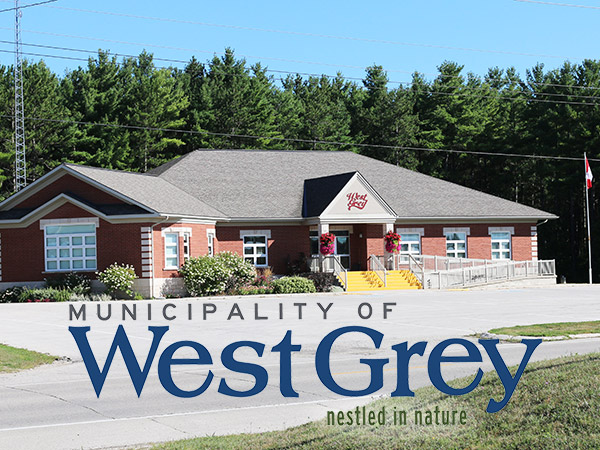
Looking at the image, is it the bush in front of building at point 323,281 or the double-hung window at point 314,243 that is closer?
the bush in front of building at point 323,281

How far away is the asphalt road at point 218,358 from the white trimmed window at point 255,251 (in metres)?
8.61

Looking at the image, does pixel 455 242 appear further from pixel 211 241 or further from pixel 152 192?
pixel 152 192

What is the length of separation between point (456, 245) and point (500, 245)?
313cm

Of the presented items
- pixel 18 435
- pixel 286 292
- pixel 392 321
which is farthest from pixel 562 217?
pixel 18 435

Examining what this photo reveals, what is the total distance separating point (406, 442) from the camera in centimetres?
715

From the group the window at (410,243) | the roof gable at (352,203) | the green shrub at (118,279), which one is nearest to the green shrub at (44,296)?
the green shrub at (118,279)

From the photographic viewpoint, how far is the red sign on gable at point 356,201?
140 ft

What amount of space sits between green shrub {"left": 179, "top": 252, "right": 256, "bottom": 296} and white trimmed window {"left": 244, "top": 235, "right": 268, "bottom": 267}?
5.27m

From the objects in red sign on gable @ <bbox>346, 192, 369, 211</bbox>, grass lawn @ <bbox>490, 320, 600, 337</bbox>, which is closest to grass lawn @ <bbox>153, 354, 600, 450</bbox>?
grass lawn @ <bbox>490, 320, 600, 337</bbox>

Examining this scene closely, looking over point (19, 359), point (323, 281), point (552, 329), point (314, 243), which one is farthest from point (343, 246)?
point (19, 359)

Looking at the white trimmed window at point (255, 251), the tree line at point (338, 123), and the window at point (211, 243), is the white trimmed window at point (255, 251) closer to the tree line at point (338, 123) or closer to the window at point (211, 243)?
the window at point (211, 243)

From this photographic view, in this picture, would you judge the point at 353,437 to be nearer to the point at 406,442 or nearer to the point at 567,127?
the point at 406,442

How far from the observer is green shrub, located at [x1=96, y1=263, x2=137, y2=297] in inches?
1373

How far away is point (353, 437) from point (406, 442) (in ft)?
1.99
